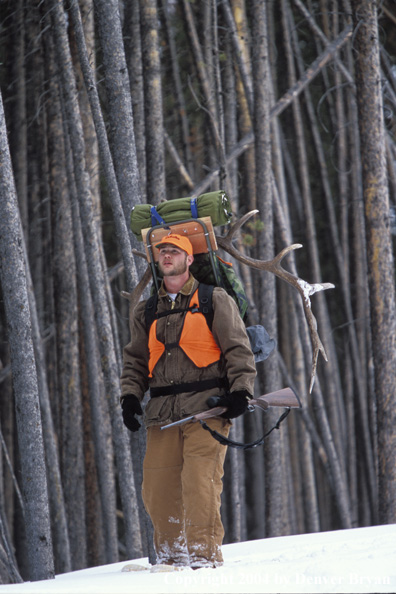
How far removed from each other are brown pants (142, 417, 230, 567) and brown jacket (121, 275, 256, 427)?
89 millimetres

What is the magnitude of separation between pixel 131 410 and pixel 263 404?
→ 0.54m

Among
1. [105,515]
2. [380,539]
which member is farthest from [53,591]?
[105,515]

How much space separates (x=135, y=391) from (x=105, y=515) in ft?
13.3

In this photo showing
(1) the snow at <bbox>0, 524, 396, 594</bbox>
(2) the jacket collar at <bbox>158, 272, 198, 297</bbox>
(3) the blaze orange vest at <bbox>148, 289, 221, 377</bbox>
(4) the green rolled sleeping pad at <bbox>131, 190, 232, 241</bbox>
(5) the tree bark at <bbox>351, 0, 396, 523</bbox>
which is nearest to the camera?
(1) the snow at <bbox>0, 524, 396, 594</bbox>

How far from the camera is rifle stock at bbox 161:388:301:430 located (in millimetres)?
3049

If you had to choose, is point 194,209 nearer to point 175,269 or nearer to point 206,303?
point 175,269

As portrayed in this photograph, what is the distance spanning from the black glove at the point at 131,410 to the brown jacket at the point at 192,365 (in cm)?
3

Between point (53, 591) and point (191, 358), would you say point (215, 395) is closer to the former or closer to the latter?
point (191, 358)

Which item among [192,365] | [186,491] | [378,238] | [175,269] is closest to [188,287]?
[175,269]

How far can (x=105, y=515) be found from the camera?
23.0ft

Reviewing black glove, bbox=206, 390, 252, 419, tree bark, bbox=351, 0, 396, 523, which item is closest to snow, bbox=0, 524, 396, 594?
black glove, bbox=206, 390, 252, 419

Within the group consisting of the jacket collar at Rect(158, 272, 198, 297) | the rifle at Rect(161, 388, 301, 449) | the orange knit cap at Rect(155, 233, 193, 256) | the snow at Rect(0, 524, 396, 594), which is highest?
the orange knit cap at Rect(155, 233, 193, 256)

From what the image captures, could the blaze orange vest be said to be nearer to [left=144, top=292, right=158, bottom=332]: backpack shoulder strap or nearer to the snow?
[left=144, top=292, right=158, bottom=332]: backpack shoulder strap

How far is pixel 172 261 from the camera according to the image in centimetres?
325
